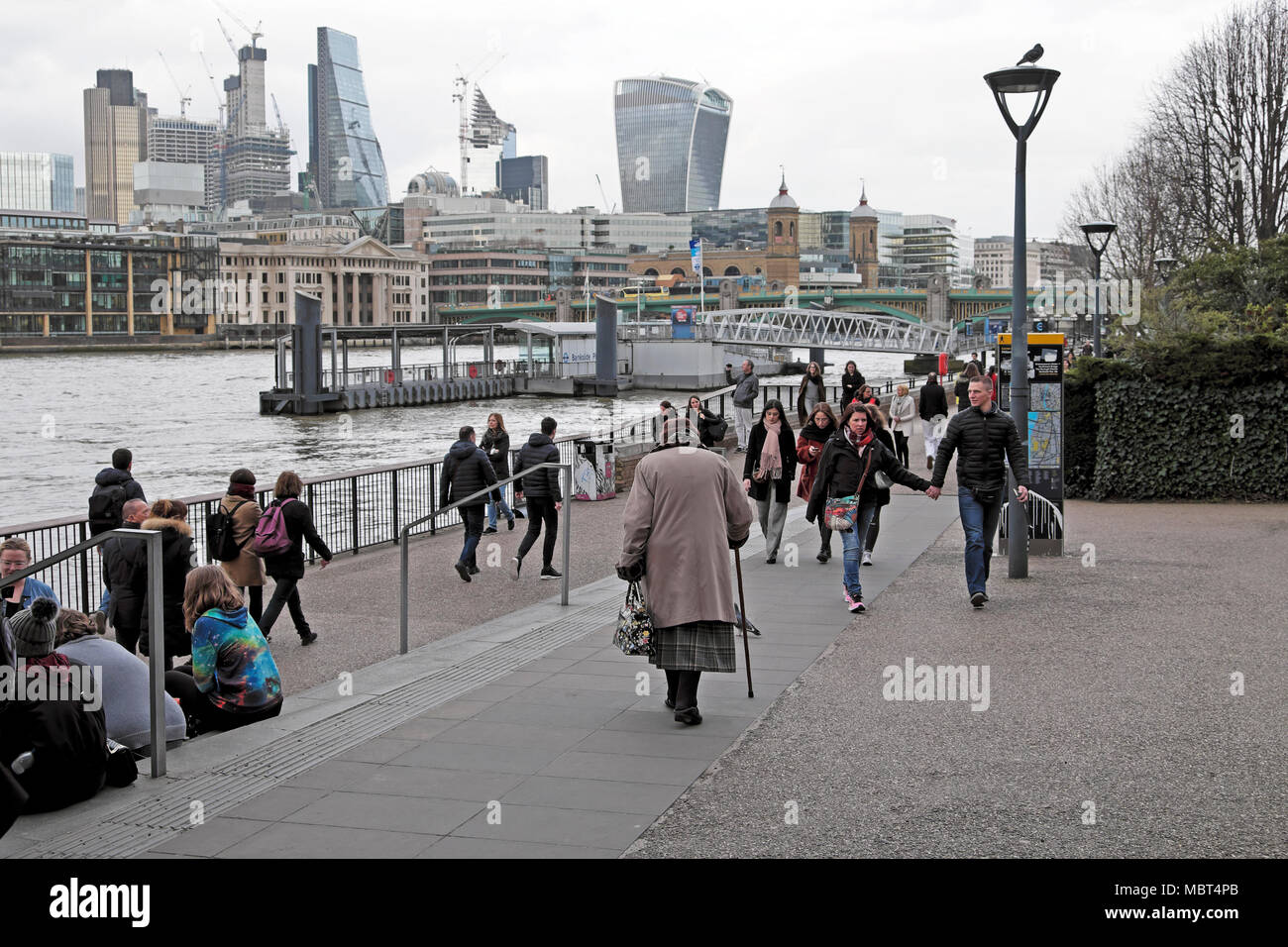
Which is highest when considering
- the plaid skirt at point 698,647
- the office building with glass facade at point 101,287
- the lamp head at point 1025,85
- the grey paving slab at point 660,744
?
the office building with glass facade at point 101,287

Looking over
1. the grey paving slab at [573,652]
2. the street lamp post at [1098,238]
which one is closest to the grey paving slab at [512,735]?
the grey paving slab at [573,652]

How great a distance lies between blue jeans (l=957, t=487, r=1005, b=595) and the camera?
1053 cm

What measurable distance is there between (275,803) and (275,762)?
2.30 ft

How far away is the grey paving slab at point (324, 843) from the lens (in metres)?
5.21

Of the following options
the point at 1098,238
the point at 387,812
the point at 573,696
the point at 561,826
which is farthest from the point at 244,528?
the point at 1098,238

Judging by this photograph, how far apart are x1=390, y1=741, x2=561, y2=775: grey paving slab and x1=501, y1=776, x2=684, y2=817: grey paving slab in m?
0.23

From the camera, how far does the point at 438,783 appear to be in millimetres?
6109

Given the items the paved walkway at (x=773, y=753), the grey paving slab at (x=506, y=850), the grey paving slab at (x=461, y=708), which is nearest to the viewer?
the grey paving slab at (x=506, y=850)

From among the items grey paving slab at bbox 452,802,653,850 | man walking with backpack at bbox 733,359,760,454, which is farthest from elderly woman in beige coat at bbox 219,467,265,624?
man walking with backpack at bbox 733,359,760,454

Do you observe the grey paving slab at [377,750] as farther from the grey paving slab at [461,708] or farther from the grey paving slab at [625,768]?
the grey paving slab at [625,768]

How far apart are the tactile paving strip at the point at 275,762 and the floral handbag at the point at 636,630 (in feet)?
4.12

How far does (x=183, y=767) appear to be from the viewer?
6453 millimetres
